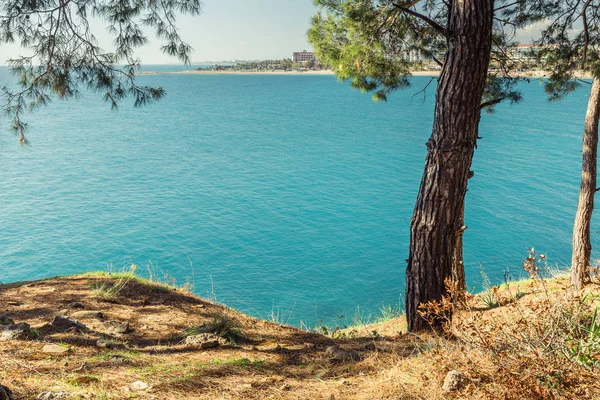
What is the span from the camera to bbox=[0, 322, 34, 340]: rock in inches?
161

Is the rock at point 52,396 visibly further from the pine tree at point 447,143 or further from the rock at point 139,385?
the pine tree at point 447,143

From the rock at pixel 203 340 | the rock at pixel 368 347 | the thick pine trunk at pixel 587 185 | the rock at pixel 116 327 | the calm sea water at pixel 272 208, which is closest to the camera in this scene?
the rock at pixel 203 340

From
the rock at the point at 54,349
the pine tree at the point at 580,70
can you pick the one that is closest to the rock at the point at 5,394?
the rock at the point at 54,349

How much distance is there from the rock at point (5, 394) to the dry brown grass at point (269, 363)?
0.10 meters

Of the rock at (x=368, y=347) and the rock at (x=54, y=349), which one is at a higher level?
the rock at (x=54, y=349)

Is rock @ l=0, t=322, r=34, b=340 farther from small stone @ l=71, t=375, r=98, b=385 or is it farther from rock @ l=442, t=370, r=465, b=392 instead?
rock @ l=442, t=370, r=465, b=392

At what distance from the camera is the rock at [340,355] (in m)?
4.27

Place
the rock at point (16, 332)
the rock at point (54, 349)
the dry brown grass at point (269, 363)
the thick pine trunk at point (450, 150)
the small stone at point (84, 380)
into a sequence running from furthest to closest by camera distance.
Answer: the thick pine trunk at point (450, 150) < the rock at point (16, 332) < the rock at point (54, 349) < the small stone at point (84, 380) < the dry brown grass at point (269, 363)

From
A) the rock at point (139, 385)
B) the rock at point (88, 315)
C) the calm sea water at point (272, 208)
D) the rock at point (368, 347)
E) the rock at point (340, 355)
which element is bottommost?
the calm sea water at point (272, 208)

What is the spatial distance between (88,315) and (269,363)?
2379 mm

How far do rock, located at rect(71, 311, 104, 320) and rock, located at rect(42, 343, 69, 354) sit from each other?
1168mm

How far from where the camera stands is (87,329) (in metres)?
4.61

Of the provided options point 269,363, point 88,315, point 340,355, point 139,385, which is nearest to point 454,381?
point 340,355

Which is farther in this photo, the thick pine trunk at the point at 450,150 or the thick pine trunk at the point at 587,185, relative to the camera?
the thick pine trunk at the point at 587,185
